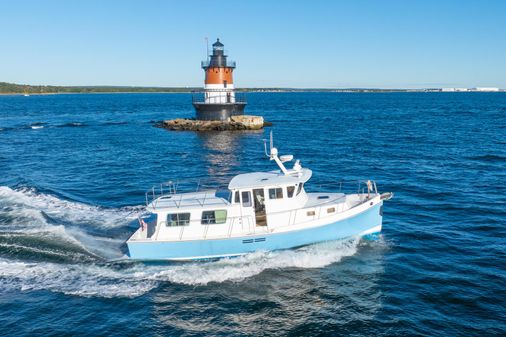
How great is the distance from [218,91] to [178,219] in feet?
164

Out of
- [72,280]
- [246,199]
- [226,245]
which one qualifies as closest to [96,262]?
[72,280]

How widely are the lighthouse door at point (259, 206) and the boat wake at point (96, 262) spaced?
5.01ft

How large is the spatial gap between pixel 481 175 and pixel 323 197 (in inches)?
739

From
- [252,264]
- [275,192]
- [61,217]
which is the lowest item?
[252,264]

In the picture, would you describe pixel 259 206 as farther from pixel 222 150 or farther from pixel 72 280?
pixel 222 150

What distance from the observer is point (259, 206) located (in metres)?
20.0

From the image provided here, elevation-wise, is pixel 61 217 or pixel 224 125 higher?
pixel 224 125

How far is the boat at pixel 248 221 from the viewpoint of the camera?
1894 centimetres

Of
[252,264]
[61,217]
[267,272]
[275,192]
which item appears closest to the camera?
[267,272]

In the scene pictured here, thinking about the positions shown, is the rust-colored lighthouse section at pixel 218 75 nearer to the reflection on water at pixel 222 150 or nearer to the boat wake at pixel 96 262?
the reflection on water at pixel 222 150

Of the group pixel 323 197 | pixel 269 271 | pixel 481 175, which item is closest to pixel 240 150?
pixel 481 175

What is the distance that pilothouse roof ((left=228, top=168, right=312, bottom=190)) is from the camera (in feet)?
64.2

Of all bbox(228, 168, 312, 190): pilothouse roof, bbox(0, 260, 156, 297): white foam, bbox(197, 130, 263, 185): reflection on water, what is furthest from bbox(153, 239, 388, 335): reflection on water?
bbox(197, 130, 263, 185): reflection on water

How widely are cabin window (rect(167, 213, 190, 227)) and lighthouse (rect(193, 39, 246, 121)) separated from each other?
4960cm
